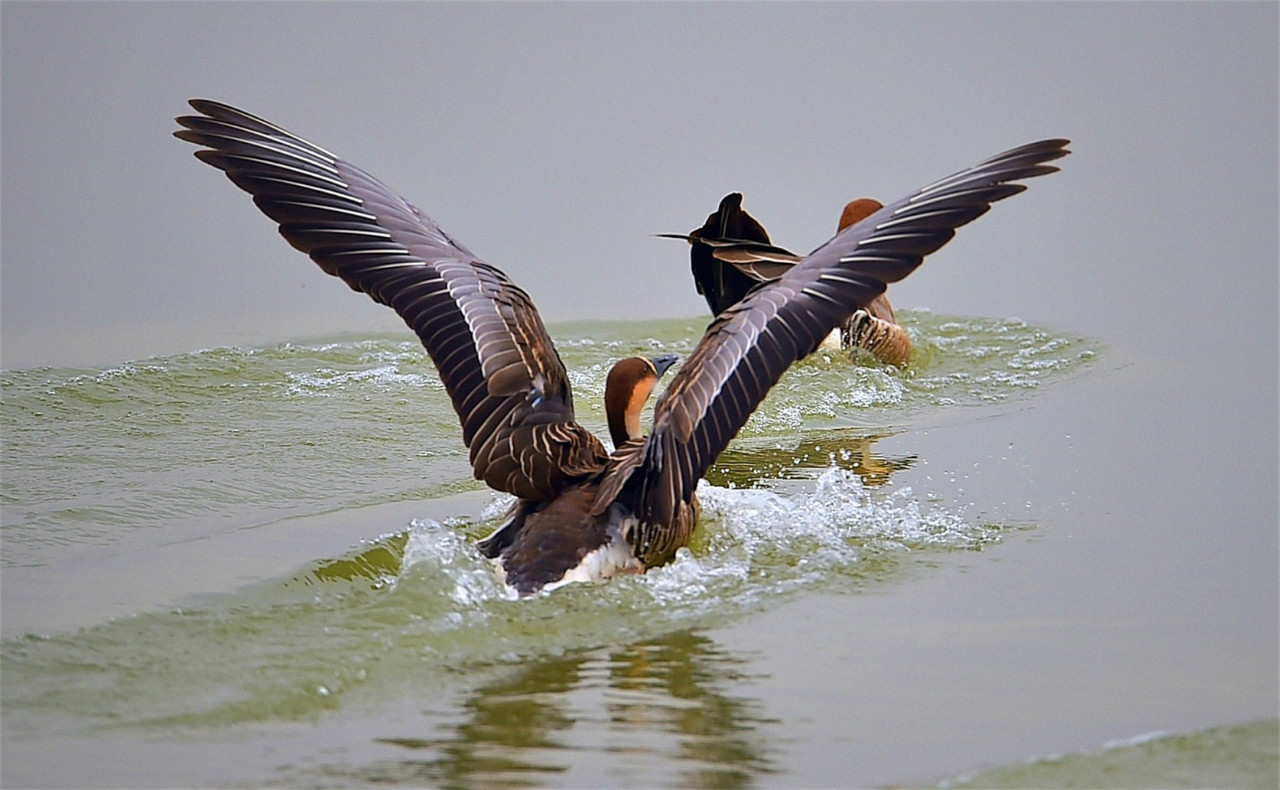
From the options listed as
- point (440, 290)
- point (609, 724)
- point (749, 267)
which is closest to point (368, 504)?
point (440, 290)

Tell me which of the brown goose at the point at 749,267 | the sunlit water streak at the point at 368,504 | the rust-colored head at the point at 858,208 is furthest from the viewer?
the rust-colored head at the point at 858,208

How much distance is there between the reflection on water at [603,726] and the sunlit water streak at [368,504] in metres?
0.23

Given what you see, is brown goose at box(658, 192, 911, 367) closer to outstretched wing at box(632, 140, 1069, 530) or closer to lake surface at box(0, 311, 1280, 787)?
lake surface at box(0, 311, 1280, 787)

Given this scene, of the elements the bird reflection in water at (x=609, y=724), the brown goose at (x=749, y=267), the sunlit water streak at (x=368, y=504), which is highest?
the brown goose at (x=749, y=267)

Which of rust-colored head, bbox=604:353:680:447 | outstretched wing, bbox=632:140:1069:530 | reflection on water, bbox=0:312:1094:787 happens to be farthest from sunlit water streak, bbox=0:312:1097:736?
rust-colored head, bbox=604:353:680:447

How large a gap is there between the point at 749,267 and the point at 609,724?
13.9ft

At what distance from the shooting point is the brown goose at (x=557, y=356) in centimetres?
580

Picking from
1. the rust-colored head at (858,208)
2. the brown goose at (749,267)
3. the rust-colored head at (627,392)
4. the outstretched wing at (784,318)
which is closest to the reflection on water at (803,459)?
the brown goose at (749,267)

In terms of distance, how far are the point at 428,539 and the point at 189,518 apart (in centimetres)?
162

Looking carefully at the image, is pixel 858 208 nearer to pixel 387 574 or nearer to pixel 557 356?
pixel 557 356

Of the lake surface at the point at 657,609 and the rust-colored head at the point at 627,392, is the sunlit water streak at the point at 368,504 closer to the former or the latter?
the lake surface at the point at 657,609

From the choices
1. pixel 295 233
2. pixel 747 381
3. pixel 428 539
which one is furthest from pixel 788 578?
pixel 295 233

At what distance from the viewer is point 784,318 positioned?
5996mm

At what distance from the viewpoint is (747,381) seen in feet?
19.2
